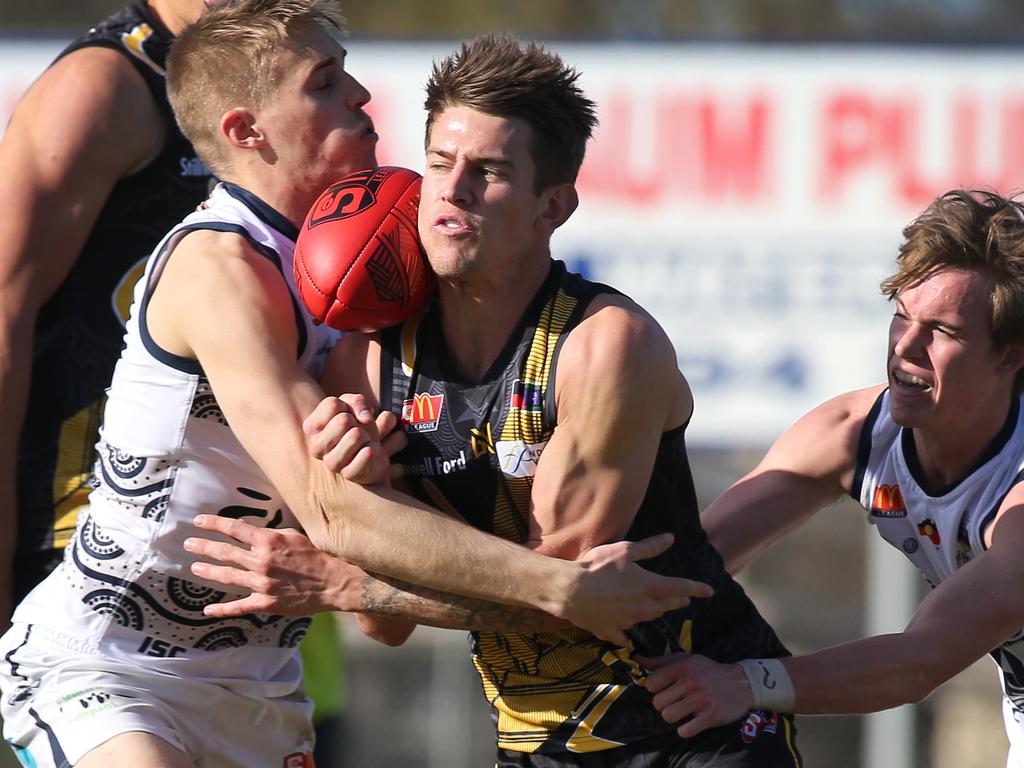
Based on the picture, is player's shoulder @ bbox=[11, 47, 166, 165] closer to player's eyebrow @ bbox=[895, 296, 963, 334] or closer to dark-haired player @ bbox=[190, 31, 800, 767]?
dark-haired player @ bbox=[190, 31, 800, 767]

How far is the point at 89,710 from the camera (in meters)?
3.48

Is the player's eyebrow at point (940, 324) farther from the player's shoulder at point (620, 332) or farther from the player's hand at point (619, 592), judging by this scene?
the player's hand at point (619, 592)

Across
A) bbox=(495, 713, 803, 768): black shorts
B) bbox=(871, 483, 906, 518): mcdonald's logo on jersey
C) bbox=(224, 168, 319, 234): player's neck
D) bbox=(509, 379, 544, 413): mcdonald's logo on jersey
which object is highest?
bbox=(224, 168, 319, 234): player's neck

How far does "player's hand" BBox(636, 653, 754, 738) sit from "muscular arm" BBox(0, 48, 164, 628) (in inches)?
74.7

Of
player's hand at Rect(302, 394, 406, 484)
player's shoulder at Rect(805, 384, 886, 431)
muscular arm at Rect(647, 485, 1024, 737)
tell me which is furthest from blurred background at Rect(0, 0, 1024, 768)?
player's hand at Rect(302, 394, 406, 484)

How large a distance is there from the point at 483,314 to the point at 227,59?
95cm

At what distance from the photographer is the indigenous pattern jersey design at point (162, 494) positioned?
3602mm

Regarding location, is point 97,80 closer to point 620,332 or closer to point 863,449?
point 620,332

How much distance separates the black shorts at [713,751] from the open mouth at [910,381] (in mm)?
935

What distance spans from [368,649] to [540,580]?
25.4 ft

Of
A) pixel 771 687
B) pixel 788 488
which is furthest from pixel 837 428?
pixel 771 687

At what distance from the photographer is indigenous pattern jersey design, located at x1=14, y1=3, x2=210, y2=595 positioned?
13.8ft

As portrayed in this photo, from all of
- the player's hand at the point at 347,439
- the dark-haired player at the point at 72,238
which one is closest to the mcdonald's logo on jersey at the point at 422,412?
the player's hand at the point at 347,439

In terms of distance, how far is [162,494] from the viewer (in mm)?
3648
